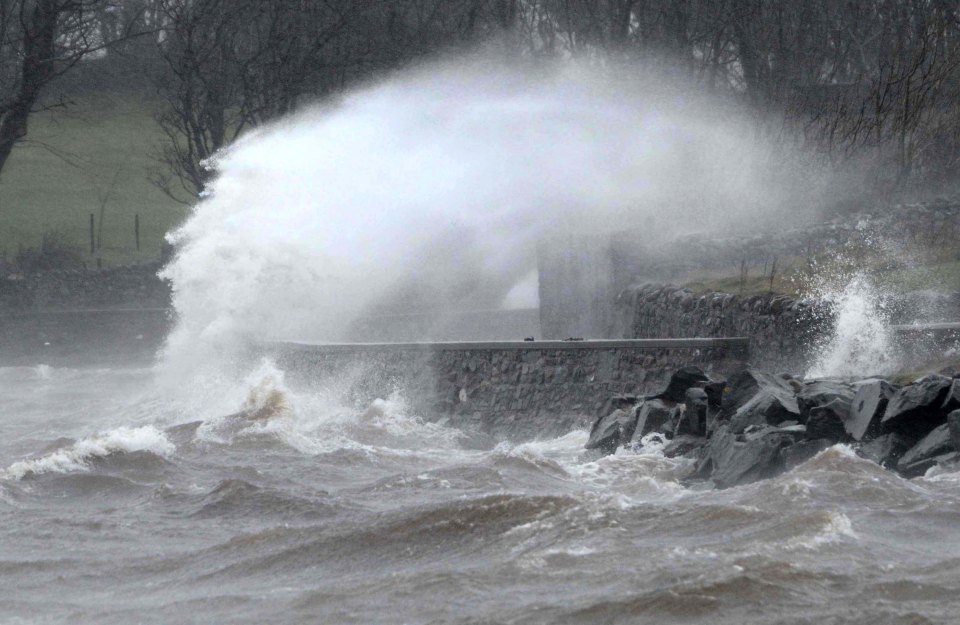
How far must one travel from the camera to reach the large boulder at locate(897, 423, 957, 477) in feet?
33.4

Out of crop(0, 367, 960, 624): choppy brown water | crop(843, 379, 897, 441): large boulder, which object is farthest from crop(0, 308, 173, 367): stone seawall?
crop(843, 379, 897, 441): large boulder

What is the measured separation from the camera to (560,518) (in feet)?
Answer: 29.1

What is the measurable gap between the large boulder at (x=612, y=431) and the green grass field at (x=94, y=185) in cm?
2851

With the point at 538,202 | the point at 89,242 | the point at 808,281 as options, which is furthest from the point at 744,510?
the point at 89,242

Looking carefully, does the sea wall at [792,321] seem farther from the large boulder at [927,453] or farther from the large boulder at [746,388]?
the large boulder at [927,453]

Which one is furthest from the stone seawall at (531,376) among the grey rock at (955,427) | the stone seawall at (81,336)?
the stone seawall at (81,336)

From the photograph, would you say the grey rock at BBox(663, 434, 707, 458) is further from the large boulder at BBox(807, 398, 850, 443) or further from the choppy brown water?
the large boulder at BBox(807, 398, 850, 443)

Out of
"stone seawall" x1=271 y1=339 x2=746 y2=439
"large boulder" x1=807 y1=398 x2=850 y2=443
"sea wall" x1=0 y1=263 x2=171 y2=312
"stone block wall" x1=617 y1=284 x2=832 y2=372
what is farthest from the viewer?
"sea wall" x1=0 y1=263 x2=171 y2=312

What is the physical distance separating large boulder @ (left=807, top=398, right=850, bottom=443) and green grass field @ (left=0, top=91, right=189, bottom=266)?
31.4m

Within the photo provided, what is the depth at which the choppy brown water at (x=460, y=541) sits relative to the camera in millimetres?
7133

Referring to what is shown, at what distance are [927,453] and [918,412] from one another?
1.92ft

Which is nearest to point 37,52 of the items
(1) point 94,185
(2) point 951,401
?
(2) point 951,401

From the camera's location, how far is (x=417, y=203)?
24469 mm

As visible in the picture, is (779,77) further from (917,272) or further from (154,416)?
(154,416)
